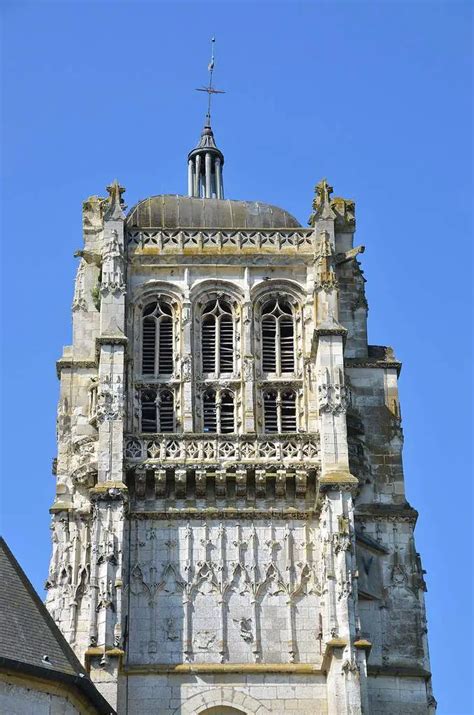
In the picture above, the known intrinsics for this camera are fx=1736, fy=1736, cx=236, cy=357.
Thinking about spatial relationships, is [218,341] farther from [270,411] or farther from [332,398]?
[332,398]

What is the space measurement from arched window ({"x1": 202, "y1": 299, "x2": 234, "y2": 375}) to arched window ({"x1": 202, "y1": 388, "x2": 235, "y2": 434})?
1.97 feet

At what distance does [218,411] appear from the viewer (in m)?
42.2

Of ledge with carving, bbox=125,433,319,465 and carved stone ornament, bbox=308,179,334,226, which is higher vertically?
carved stone ornament, bbox=308,179,334,226

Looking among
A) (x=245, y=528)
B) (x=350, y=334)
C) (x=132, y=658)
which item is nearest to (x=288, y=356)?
(x=350, y=334)

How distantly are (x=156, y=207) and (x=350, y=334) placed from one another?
247 inches

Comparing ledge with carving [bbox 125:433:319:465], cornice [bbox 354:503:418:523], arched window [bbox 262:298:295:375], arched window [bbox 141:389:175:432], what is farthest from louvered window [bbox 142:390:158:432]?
cornice [bbox 354:503:418:523]

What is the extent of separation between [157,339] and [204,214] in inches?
179

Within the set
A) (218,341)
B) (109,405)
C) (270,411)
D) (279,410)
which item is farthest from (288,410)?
(109,405)

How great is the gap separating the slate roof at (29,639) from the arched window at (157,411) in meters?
7.47

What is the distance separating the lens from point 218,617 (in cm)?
3900

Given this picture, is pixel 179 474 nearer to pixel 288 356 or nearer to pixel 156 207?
pixel 288 356

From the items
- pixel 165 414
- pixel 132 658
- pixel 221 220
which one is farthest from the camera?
pixel 221 220

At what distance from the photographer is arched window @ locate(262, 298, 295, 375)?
43062mm

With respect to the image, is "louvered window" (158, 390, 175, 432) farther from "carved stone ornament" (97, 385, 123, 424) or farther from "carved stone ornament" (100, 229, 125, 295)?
"carved stone ornament" (100, 229, 125, 295)
